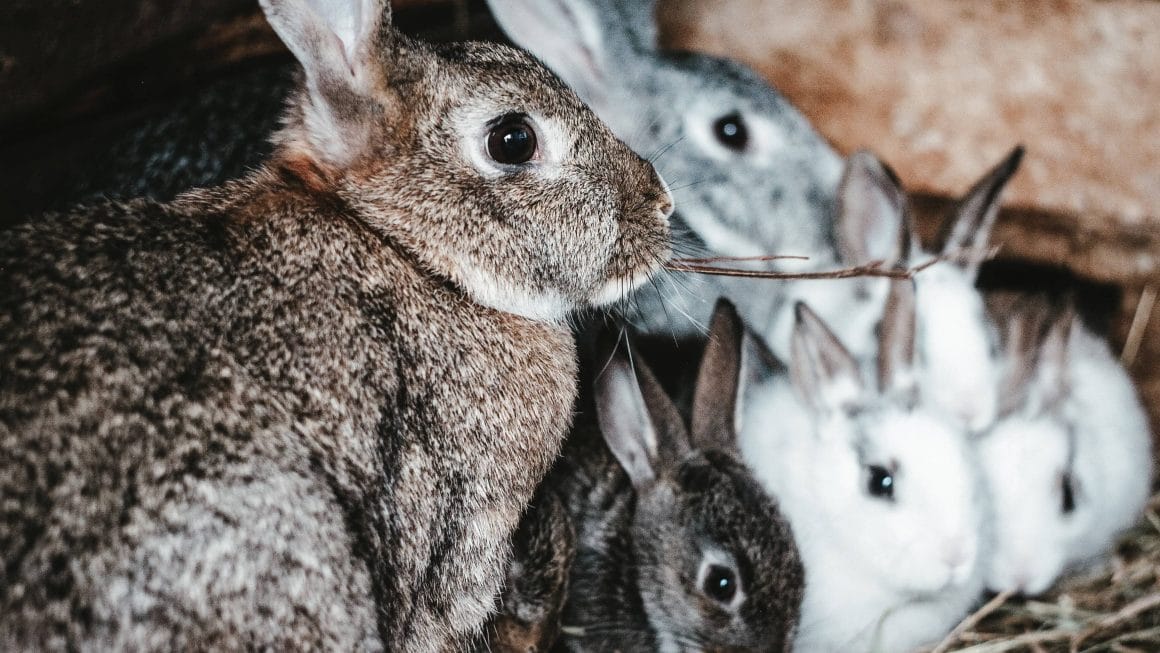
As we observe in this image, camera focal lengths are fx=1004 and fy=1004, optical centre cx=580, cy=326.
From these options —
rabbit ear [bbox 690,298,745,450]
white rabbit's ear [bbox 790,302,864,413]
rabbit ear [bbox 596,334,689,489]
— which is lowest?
rabbit ear [bbox 596,334,689,489]

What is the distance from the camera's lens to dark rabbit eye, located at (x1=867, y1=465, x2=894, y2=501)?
2.64 m

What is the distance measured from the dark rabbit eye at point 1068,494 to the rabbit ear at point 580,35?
179 cm

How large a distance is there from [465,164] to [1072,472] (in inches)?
83.4

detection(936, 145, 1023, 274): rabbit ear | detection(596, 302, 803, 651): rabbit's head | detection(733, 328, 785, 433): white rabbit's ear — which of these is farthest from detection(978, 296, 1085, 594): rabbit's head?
detection(596, 302, 803, 651): rabbit's head

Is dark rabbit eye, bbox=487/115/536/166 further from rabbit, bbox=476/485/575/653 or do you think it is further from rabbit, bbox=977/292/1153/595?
rabbit, bbox=977/292/1153/595

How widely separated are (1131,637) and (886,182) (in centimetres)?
144

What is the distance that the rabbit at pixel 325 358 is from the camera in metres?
1.43

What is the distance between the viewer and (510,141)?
1.92 m

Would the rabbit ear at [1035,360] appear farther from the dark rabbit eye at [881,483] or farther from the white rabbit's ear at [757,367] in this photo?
the white rabbit's ear at [757,367]

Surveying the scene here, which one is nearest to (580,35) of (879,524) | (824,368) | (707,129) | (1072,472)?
(707,129)

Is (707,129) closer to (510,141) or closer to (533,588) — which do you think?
(510,141)

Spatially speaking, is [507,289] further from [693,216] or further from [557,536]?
[693,216]

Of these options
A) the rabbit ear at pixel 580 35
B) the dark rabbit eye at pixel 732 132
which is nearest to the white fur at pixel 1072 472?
the dark rabbit eye at pixel 732 132

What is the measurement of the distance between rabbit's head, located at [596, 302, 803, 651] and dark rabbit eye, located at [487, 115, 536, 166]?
71cm
